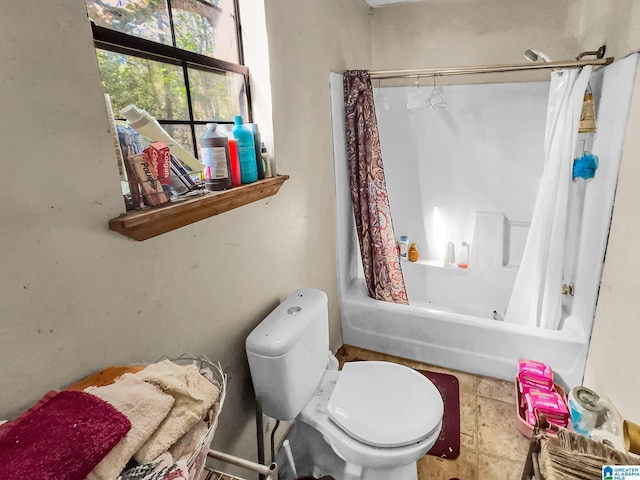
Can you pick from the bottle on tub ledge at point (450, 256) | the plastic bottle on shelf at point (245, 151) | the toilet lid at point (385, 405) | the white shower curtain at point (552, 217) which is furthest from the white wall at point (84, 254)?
the bottle on tub ledge at point (450, 256)

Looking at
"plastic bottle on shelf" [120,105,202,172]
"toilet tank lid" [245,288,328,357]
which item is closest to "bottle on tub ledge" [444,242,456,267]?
"toilet tank lid" [245,288,328,357]

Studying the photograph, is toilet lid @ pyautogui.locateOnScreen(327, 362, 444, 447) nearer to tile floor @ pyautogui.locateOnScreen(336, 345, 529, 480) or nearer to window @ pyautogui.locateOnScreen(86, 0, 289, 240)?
tile floor @ pyautogui.locateOnScreen(336, 345, 529, 480)

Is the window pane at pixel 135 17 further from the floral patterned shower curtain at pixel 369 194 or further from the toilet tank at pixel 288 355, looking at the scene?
the floral patterned shower curtain at pixel 369 194

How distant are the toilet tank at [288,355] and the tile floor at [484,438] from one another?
2.48ft

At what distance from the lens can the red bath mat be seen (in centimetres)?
175

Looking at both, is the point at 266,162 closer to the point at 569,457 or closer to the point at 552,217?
the point at 569,457

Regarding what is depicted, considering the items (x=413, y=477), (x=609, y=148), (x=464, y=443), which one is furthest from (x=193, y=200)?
(x=609, y=148)

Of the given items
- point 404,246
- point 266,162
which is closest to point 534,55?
point 404,246

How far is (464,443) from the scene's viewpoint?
70.5 inches

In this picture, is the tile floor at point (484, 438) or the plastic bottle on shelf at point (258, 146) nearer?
the plastic bottle on shelf at point (258, 146)

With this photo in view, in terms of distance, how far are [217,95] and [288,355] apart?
38.6 inches

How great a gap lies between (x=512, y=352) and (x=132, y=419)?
6.79ft

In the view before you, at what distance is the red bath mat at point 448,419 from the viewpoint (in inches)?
69.1

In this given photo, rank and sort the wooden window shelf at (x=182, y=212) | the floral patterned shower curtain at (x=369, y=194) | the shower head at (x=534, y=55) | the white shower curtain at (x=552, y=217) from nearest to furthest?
the wooden window shelf at (x=182, y=212), the white shower curtain at (x=552, y=217), the shower head at (x=534, y=55), the floral patterned shower curtain at (x=369, y=194)
